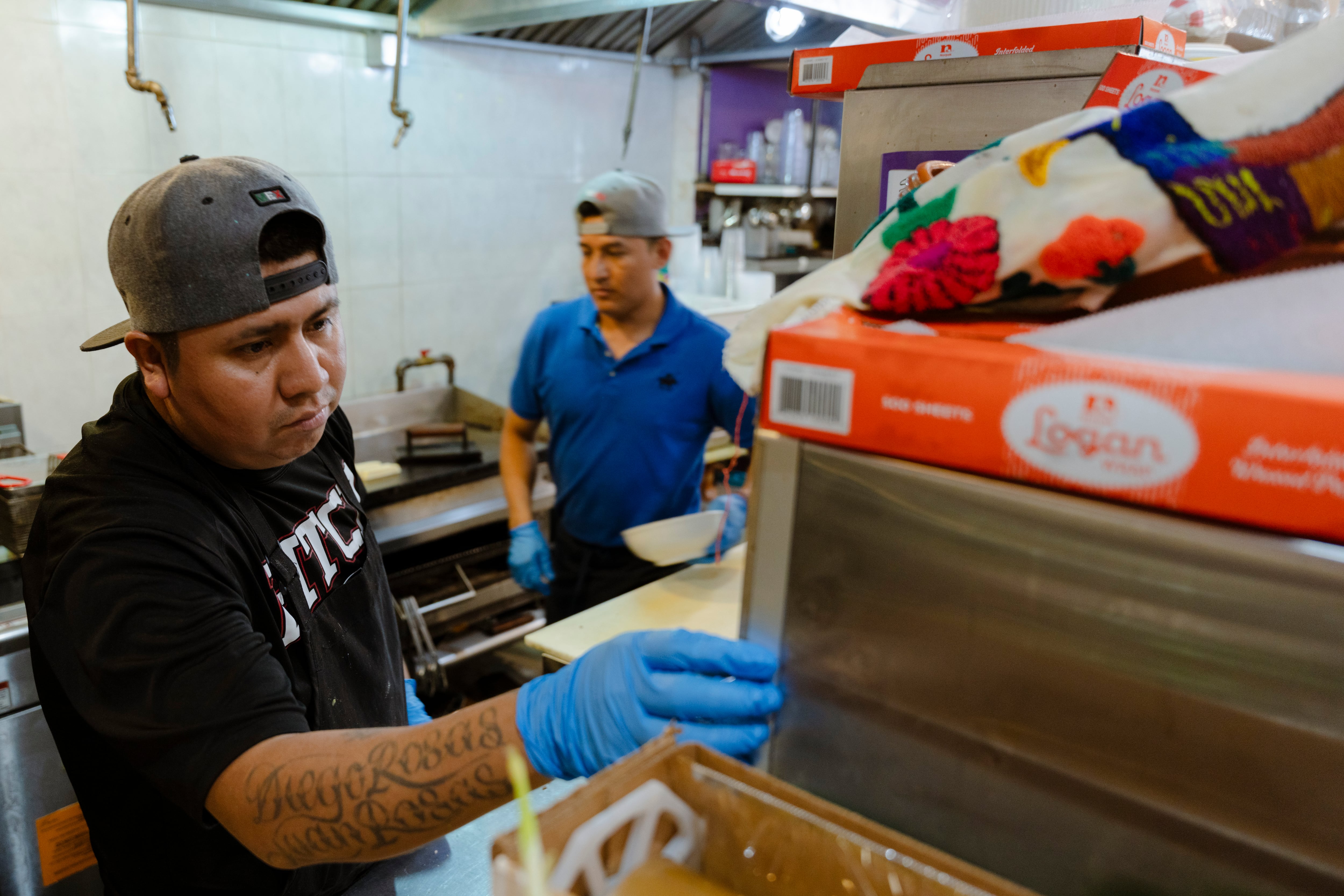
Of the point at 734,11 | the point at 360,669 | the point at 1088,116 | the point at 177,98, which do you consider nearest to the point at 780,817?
the point at 1088,116

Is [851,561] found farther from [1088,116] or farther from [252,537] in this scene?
[252,537]

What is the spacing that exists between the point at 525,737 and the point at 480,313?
2916 millimetres

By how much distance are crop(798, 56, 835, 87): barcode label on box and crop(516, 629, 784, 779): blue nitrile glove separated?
2.78 ft

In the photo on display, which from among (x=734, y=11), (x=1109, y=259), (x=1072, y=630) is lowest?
(x=1072, y=630)

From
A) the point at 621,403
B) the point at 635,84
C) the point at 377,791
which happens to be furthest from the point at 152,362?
the point at 635,84

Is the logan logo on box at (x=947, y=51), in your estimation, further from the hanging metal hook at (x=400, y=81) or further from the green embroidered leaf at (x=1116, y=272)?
the hanging metal hook at (x=400, y=81)

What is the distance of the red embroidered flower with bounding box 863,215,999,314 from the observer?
583 millimetres

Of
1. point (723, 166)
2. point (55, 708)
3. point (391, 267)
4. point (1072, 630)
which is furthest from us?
point (723, 166)

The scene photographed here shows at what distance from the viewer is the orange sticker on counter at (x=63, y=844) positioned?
187cm

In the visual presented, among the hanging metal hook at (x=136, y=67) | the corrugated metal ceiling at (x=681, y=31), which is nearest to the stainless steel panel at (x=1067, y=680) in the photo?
the hanging metal hook at (x=136, y=67)

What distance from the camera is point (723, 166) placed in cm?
403

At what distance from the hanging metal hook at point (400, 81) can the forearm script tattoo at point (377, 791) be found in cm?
238

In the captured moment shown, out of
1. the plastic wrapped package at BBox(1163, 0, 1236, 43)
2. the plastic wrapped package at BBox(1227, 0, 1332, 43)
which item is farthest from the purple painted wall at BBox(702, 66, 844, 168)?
the plastic wrapped package at BBox(1163, 0, 1236, 43)

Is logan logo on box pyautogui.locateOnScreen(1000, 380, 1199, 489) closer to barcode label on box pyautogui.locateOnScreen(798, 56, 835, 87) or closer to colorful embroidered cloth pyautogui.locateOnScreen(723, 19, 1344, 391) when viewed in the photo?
colorful embroidered cloth pyautogui.locateOnScreen(723, 19, 1344, 391)
